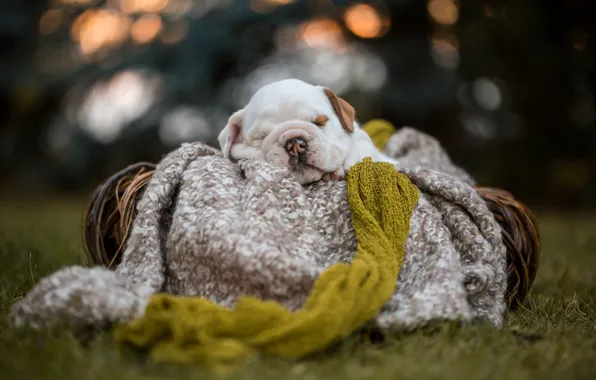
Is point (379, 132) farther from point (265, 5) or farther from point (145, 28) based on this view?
point (145, 28)

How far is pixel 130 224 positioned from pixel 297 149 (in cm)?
57

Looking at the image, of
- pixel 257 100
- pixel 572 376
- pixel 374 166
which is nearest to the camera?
pixel 572 376

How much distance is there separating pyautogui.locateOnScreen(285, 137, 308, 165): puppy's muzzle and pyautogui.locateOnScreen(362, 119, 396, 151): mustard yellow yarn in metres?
1.04

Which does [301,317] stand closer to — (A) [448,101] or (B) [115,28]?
(A) [448,101]

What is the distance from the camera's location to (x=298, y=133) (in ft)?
6.89

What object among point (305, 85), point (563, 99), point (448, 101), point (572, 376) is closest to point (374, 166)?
point (305, 85)

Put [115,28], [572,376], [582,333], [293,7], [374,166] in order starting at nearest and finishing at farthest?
[572,376] → [582,333] → [374,166] → [293,7] → [115,28]

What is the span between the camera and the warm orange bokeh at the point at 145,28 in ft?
21.1

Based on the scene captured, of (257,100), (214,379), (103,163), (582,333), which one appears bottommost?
(103,163)

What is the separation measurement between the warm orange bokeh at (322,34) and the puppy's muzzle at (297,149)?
178 inches

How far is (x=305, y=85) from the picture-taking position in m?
2.32

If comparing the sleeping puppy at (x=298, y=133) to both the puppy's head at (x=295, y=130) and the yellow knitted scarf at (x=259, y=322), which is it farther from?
the yellow knitted scarf at (x=259, y=322)

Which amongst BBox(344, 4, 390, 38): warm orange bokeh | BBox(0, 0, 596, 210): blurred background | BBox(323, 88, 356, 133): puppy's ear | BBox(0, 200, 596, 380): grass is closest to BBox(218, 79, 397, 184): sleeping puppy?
BBox(323, 88, 356, 133): puppy's ear

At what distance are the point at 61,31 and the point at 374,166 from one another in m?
5.77
